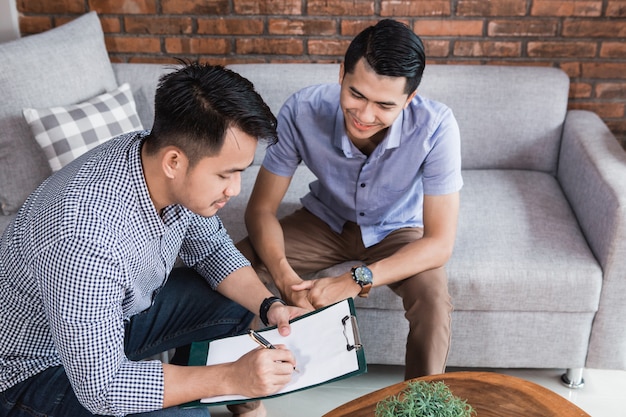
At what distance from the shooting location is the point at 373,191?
185cm

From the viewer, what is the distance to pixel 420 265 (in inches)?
68.0

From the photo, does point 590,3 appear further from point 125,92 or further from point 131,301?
point 131,301

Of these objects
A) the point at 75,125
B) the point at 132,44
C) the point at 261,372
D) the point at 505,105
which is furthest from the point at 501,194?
the point at 132,44

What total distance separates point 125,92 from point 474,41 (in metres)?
1.27

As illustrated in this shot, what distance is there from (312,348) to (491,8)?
1.60m

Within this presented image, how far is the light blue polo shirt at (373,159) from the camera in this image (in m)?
1.74

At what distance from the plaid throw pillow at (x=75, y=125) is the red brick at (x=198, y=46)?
0.51 meters

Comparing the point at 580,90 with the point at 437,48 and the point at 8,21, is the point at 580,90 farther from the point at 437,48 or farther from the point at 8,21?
the point at 8,21

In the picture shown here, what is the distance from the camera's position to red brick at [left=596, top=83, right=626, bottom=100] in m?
2.54

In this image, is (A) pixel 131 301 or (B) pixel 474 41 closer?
(A) pixel 131 301

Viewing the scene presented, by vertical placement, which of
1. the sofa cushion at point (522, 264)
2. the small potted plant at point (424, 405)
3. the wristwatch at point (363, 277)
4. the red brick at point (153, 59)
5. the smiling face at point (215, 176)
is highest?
the smiling face at point (215, 176)

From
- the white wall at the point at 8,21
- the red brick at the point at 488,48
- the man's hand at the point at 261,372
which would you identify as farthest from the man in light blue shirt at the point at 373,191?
the white wall at the point at 8,21

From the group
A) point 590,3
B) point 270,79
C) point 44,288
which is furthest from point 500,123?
point 44,288

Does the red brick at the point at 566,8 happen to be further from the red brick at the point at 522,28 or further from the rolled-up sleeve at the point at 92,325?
the rolled-up sleeve at the point at 92,325
